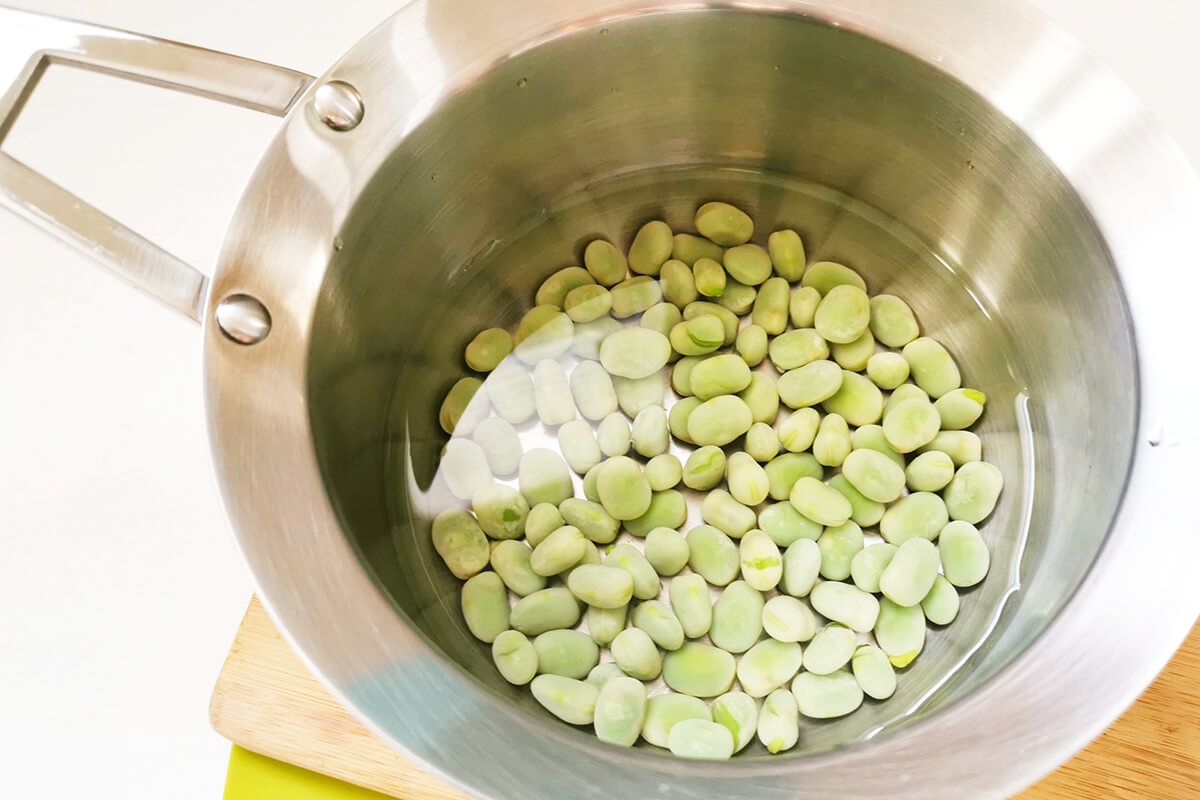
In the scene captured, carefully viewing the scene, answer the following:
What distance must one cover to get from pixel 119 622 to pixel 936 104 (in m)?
0.71

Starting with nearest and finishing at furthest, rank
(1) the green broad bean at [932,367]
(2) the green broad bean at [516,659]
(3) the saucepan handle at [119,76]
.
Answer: (3) the saucepan handle at [119,76] < (2) the green broad bean at [516,659] < (1) the green broad bean at [932,367]

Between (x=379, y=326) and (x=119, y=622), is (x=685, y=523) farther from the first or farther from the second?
(x=119, y=622)

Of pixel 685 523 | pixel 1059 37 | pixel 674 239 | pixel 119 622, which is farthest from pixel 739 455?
pixel 119 622

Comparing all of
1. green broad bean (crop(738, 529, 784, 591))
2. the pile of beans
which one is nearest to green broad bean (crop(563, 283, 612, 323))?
the pile of beans

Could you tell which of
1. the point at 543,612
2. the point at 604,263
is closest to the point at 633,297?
the point at 604,263

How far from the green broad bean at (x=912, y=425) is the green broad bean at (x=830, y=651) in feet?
0.43

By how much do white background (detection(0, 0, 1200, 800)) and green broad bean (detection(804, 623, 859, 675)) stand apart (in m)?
0.41

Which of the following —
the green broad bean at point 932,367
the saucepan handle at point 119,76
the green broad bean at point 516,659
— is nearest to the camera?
the saucepan handle at point 119,76

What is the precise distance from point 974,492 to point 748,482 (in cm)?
14

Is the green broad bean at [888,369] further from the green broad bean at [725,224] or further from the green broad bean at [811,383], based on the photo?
the green broad bean at [725,224]

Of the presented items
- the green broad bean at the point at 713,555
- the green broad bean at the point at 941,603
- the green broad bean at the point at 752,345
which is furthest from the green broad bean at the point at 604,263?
the green broad bean at the point at 941,603

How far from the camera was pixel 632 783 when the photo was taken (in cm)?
38

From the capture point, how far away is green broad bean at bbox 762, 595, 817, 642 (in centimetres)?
53

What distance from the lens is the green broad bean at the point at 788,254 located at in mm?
667
